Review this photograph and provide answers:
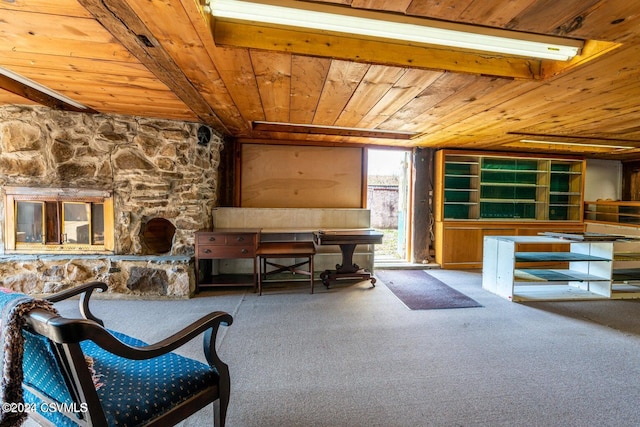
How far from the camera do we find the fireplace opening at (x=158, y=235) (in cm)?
380

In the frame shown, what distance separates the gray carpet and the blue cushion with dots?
19.7 inches

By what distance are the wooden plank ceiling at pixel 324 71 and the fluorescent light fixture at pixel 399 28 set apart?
0.33 feet

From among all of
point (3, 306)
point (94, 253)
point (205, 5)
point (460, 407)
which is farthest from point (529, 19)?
point (94, 253)

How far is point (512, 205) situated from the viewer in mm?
5215

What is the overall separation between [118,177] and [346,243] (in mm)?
2932

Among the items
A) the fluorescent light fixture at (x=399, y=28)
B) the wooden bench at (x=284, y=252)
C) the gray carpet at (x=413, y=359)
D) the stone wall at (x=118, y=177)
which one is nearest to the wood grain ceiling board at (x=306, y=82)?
the fluorescent light fixture at (x=399, y=28)

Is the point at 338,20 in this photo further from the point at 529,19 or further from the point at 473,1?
the point at 529,19

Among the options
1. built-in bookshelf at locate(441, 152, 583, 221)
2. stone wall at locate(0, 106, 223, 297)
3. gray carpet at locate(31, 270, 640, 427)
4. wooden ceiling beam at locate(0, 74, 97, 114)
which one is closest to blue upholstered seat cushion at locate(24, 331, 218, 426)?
gray carpet at locate(31, 270, 640, 427)

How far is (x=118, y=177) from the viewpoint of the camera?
3.38 meters

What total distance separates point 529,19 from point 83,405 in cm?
249

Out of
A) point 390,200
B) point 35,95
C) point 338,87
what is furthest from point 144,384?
point 390,200

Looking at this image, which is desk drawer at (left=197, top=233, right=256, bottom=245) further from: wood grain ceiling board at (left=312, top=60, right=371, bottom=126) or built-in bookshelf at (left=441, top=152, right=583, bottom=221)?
built-in bookshelf at (left=441, top=152, right=583, bottom=221)

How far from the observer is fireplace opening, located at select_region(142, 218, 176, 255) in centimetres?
380

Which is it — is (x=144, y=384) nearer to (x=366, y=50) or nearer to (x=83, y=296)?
(x=83, y=296)
